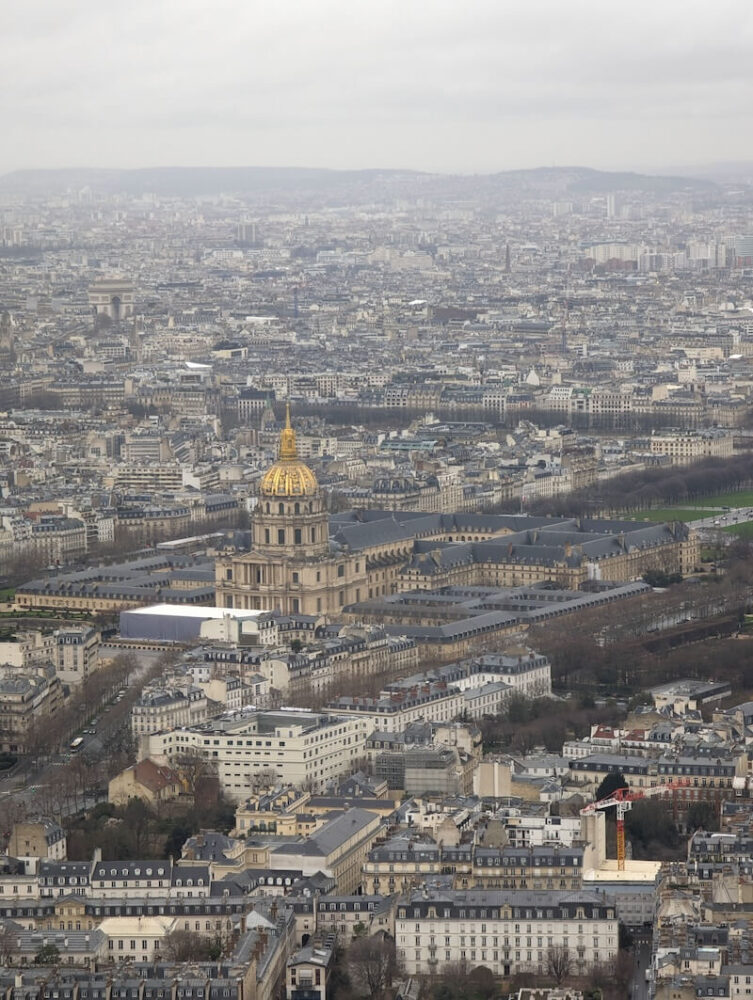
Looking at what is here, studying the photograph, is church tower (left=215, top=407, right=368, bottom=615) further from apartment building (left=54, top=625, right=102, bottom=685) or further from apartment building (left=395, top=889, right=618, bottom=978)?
apartment building (left=395, top=889, right=618, bottom=978)

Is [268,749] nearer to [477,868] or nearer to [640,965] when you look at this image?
[477,868]

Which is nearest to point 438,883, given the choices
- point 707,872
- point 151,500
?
point 707,872

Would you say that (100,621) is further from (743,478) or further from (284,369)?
(284,369)

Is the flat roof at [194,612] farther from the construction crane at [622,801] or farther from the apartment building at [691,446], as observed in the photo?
the apartment building at [691,446]

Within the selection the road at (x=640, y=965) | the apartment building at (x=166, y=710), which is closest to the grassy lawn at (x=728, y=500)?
the apartment building at (x=166, y=710)

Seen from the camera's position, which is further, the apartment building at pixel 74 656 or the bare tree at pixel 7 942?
the apartment building at pixel 74 656
